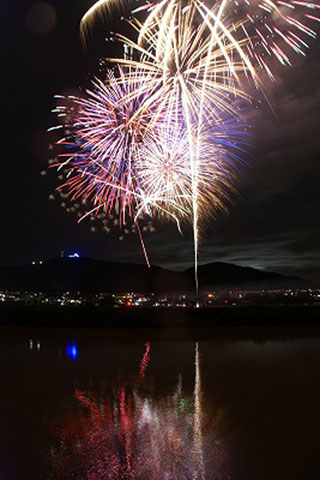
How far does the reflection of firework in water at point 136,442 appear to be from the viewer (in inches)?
188

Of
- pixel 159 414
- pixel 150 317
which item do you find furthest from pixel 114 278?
pixel 159 414

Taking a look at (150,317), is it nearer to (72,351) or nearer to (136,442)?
(72,351)

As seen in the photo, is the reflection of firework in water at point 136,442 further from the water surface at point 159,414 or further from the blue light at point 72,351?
the blue light at point 72,351

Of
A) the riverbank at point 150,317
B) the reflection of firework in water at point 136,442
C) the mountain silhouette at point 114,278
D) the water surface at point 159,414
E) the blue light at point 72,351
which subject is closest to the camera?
the reflection of firework in water at point 136,442

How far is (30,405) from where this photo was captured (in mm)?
7625

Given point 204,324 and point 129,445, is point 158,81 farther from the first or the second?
point 204,324

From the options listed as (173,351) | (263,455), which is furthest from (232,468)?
(173,351)

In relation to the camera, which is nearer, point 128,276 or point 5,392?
point 5,392

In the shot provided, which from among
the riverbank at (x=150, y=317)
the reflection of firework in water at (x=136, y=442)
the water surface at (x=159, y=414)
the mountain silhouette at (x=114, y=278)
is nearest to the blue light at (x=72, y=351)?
the water surface at (x=159, y=414)

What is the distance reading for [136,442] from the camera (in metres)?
5.70

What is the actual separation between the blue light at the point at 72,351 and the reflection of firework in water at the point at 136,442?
17.9ft

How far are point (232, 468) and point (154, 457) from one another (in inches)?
38.0

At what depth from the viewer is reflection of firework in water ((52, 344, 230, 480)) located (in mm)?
4781

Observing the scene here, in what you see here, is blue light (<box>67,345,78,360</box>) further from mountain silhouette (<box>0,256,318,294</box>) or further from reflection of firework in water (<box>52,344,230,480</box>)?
mountain silhouette (<box>0,256,318,294</box>)
